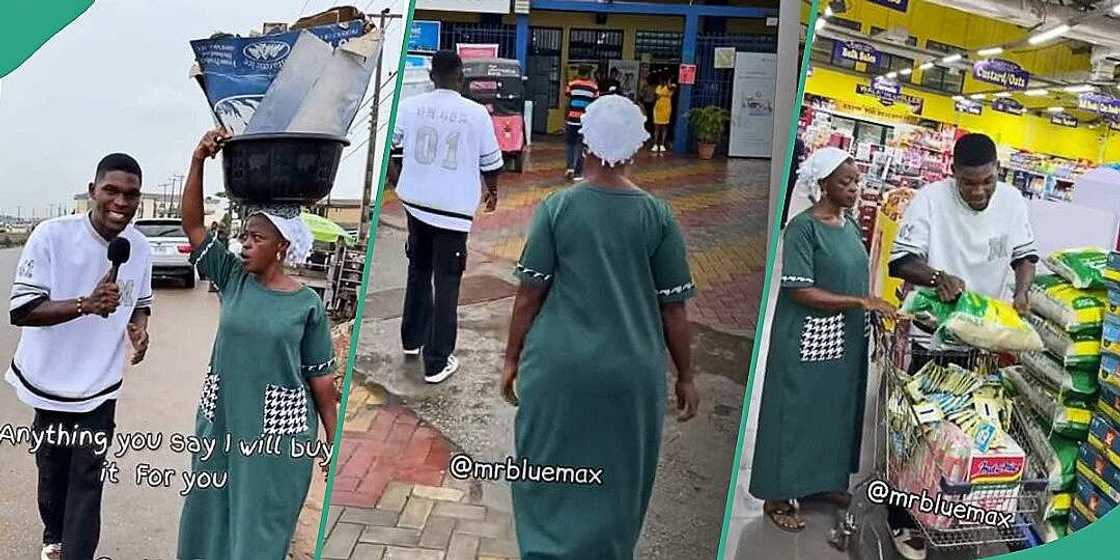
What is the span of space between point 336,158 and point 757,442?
137cm

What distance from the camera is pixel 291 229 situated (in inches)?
100

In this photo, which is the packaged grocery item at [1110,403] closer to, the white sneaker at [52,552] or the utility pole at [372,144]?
the utility pole at [372,144]

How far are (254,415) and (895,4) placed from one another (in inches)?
75.6

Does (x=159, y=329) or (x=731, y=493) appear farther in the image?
(x=731, y=493)

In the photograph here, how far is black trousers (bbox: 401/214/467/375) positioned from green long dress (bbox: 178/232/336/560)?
0.23m

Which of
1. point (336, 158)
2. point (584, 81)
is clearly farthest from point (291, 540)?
point (584, 81)

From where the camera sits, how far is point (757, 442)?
275cm

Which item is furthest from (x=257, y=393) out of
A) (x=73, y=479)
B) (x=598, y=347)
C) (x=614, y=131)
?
(x=614, y=131)

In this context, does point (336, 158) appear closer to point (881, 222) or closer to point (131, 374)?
point (131, 374)

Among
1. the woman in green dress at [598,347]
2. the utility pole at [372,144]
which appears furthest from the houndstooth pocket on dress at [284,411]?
the woman in green dress at [598,347]

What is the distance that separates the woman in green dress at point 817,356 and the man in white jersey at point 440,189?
82 cm

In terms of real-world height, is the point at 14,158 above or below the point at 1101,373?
above

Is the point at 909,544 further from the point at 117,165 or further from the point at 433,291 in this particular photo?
the point at 117,165

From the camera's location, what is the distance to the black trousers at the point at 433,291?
8.54 ft
